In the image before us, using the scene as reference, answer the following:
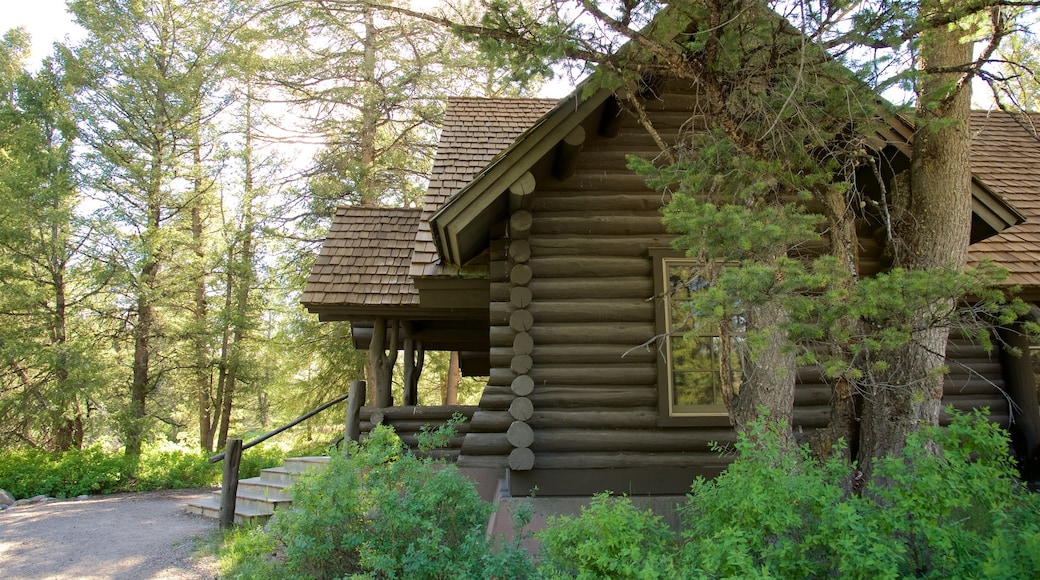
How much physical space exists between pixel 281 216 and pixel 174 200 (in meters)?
2.86

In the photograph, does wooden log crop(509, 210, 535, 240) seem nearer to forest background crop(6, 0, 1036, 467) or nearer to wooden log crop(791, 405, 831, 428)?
wooden log crop(791, 405, 831, 428)

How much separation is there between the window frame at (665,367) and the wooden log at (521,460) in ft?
4.61

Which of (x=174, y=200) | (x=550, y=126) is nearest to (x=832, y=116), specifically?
(x=550, y=126)

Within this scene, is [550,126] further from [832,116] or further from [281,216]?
[281,216]

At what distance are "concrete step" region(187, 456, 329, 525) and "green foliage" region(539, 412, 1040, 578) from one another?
5.87 m

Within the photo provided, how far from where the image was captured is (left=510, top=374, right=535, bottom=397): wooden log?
21.0ft

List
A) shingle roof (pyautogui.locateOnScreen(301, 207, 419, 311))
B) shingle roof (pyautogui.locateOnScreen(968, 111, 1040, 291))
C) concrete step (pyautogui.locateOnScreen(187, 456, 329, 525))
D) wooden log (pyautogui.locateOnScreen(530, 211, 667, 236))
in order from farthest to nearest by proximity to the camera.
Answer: concrete step (pyautogui.locateOnScreen(187, 456, 329, 525)), shingle roof (pyautogui.locateOnScreen(301, 207, 419, 311)), shingle roof (pyautogui.locateOnScreen(968, 111, 1040, 291)), wooden log (pyautogui.locateOnScreen(530, 211, 667, 236))

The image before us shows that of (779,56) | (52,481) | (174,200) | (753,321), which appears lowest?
(52,481)

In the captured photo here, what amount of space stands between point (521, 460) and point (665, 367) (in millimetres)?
1815

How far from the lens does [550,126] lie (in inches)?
251

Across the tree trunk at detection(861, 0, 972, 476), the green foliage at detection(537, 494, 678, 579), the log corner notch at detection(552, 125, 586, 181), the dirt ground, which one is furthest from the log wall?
the dirt ground

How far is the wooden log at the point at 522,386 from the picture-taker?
640 cm

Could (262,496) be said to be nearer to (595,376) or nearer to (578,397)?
(578,397)

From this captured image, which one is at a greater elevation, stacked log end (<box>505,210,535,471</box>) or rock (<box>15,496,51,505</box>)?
stacked log end (<box>505,210,535,471</box>)
